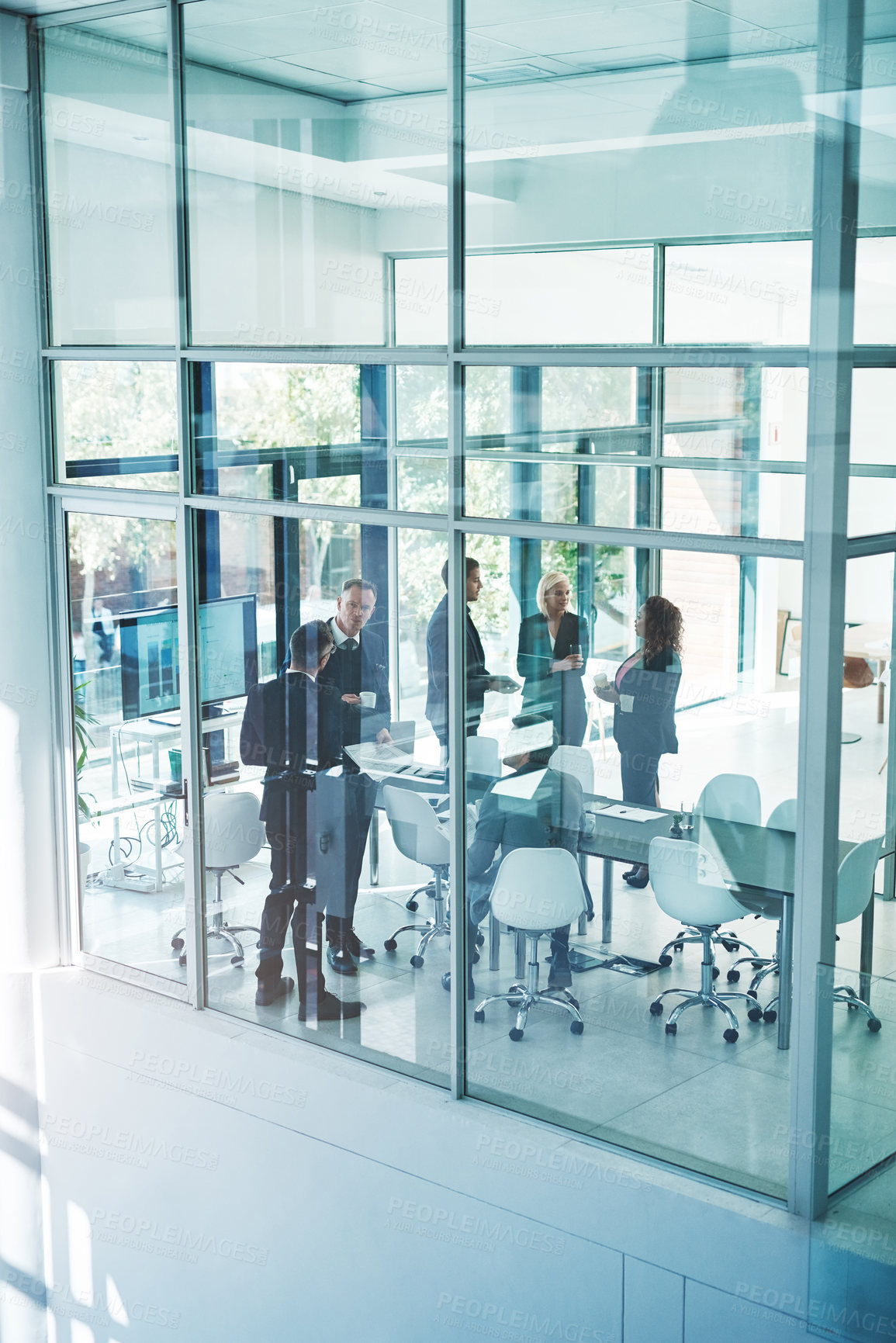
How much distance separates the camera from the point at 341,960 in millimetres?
5562

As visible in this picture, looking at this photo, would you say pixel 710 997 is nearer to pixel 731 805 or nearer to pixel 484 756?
pixel 731 805

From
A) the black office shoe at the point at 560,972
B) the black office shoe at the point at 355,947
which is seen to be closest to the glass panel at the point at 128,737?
the black office shoe at the point at 355,947

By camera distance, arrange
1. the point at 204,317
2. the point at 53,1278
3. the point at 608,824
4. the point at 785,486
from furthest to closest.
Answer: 1. the point at 53,1278
2. the point at 204,317
3. the point at 608,824
4. the point at 785,486

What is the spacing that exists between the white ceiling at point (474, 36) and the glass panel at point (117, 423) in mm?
1336

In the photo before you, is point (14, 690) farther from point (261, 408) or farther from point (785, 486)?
point (785, 486)

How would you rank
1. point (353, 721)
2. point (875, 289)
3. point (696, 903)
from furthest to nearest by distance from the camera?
1. point (353, 721)
2. point (696, 903)
3. point (875, 289)

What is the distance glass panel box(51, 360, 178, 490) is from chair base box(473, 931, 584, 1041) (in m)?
2.56

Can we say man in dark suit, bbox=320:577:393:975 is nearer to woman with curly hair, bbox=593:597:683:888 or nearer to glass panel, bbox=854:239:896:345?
woman with curly hair, bbox=593:597:683:888

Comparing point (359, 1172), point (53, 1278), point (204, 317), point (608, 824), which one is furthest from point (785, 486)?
point (53, 1278)

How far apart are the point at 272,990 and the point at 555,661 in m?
2.07

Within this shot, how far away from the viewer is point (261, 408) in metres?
5.50

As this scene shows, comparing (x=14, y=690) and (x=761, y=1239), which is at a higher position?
(x=14, y=690)

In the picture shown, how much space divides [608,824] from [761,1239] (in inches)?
55.1

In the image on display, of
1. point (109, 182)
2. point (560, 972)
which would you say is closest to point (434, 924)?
point (560, 972)
